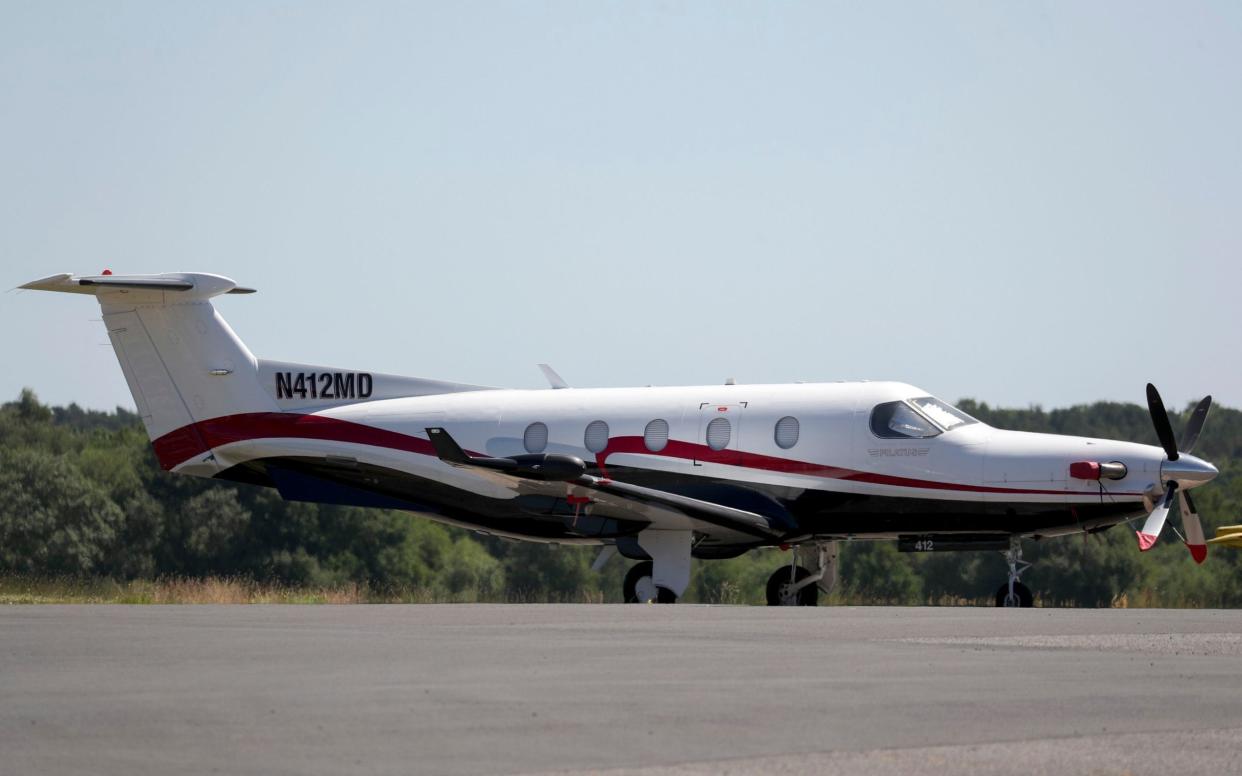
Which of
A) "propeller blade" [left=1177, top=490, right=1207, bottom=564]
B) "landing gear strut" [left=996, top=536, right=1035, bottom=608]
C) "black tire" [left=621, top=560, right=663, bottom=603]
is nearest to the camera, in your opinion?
"propeller blade" [left=1177, top=490, right=1207, bottom=564]

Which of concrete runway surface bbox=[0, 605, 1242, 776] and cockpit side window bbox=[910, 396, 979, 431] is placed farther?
cockpit side window bbox=[910, 396, 979, 431]

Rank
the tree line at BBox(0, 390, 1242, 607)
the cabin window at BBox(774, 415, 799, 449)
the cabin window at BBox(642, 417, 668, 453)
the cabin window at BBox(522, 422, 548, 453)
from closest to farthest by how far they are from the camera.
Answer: the cabin window at BBox(774, 415, 799, 449)
the cabin window at BBox(642, 417, 668, 453)
the cabin window at BBox(522, 422, 548, 453)
the tree line at BBox(0, 390, 1242, 607)

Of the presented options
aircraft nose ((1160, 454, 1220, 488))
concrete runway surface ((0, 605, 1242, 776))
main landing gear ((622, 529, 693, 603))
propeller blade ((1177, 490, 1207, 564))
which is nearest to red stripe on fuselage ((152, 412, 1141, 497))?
main landing gear ((622, 529, 693, 603))

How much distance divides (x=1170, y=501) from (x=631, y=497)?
6.91 metres

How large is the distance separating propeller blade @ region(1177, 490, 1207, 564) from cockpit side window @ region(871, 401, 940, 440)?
3279mm

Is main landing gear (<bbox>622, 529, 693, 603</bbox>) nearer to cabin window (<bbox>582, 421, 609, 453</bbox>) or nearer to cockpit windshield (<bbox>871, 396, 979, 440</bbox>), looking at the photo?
cabin window (<bbox>582, 421, 609, 453</bbox>)

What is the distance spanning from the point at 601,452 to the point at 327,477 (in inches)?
186

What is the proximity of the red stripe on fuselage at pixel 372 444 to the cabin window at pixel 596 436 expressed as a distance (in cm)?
9

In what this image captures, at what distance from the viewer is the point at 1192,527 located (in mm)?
22625

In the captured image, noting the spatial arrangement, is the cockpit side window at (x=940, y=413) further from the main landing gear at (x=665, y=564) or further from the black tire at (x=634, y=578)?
the black tire at (x=634, y=578)

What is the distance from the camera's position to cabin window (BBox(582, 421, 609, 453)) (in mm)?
25312

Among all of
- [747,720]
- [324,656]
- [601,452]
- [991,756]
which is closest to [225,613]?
[324,656]

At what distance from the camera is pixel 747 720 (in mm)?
8531

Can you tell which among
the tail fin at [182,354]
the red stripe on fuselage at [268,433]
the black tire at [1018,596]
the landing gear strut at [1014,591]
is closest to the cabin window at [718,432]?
the landing gear strut at [1014,591]
